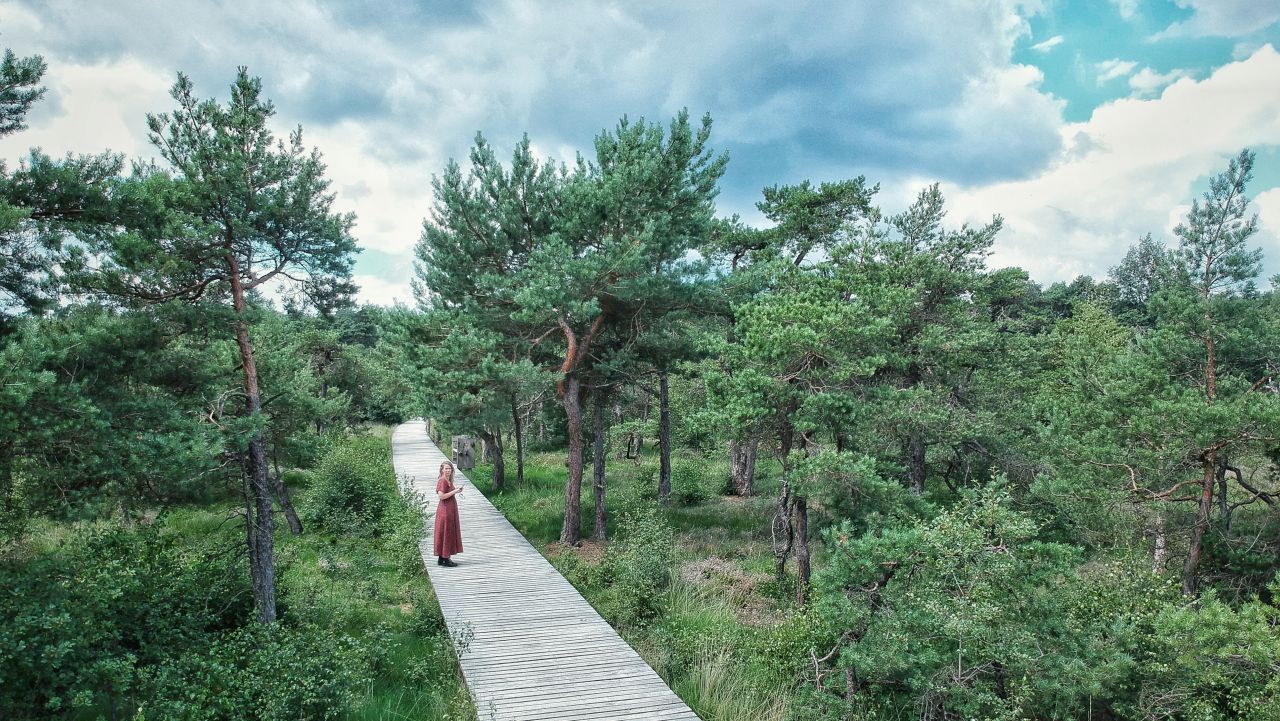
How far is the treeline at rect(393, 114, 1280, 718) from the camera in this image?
7176mm

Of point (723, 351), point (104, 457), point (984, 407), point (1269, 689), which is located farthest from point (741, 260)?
point (104, 457)

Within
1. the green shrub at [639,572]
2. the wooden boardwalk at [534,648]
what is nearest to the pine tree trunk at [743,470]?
the green shrub at [639,572]

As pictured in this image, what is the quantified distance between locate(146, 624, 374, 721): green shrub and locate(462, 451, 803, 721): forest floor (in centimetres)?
379

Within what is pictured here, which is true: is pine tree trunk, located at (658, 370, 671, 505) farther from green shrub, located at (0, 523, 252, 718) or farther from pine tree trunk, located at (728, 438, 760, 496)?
green shrub, located at (0, 523, 252, 718)

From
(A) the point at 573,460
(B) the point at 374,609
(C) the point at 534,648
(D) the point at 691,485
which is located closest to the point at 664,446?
(D) the point at 691,485

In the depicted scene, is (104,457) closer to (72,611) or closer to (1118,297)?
(72,611)

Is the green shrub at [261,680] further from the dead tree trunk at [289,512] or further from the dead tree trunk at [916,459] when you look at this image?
the dead tree trunk at [916,459]

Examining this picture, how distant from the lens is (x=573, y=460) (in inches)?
597

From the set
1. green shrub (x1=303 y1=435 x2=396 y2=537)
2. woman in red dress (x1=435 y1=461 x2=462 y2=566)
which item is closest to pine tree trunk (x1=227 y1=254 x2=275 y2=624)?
woman in red dress (x1=435 y1=461 x2=462 y2=566)

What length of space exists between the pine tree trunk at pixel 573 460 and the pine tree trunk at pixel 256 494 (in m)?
6.88

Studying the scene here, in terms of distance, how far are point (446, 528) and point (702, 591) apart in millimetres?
4975

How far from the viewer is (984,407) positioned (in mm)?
14539

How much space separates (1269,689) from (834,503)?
16.7 ft

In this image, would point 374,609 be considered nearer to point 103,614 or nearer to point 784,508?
point 103,614
